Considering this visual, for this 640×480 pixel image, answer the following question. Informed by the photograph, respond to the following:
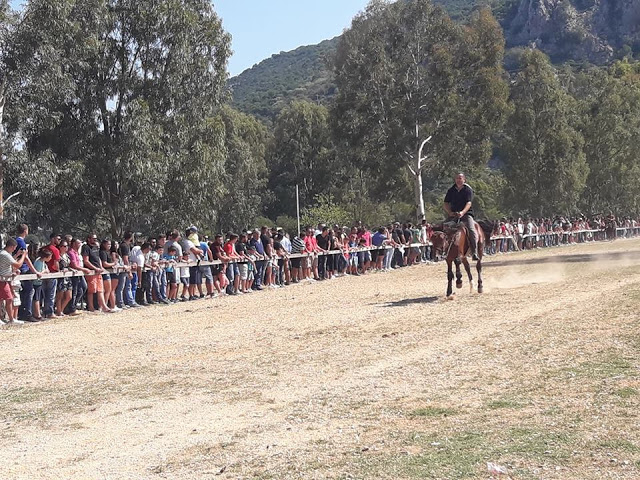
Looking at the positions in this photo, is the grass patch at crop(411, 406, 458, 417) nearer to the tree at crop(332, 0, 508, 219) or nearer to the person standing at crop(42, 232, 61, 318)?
the person standing at crop(42, 232, 61, 318)

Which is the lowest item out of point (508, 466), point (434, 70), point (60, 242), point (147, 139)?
point (508, 466)

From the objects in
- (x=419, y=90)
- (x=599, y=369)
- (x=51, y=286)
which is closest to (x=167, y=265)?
(x=51, y=286)

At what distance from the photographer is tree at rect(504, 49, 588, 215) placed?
70000mm

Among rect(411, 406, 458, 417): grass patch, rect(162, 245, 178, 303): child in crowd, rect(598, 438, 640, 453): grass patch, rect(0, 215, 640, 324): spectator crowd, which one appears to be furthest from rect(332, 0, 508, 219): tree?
rect(598, 438, 640, 453): grass patch

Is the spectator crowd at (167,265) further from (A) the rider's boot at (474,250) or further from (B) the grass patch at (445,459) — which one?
(B) the grass patch at (445,459)

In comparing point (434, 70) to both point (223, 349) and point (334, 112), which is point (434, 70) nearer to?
point (334, 112)

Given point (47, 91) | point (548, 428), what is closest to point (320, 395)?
point (548, 428)

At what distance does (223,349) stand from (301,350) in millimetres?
1325

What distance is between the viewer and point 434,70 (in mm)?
57062

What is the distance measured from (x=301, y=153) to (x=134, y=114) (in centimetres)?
5113

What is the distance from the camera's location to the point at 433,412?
8.05 meters

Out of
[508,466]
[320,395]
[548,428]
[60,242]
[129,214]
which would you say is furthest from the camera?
[129,214]

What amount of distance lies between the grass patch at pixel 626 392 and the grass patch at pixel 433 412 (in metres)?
1.54

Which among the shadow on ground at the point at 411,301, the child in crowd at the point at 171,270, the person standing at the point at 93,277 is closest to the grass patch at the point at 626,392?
the shadow on ground at the point at 411,301
